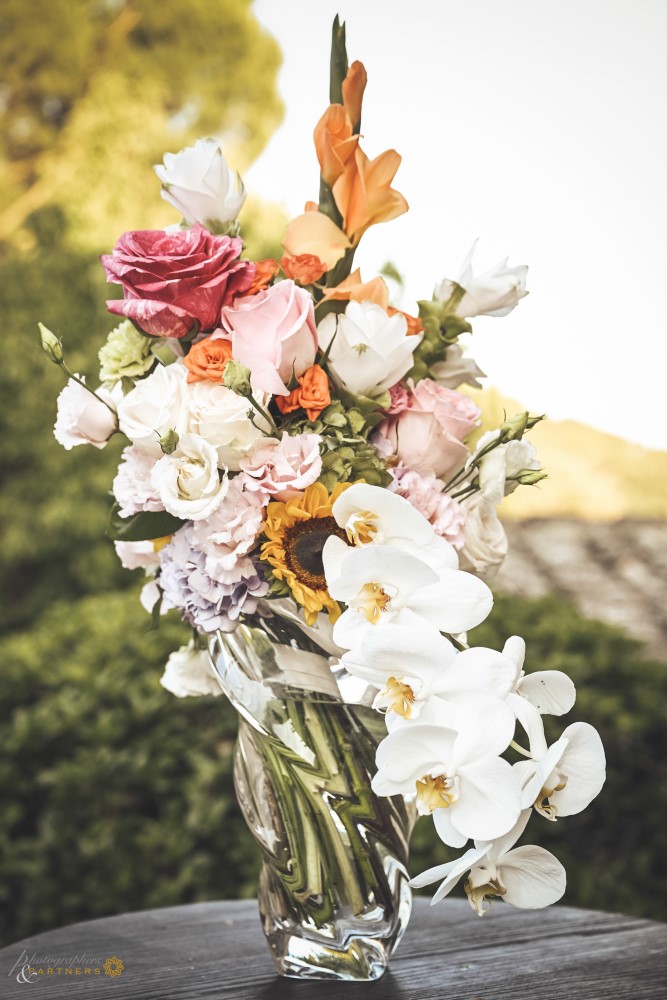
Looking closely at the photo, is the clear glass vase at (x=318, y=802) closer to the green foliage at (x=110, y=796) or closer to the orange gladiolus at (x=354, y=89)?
the orange gladiolus at (x=354, y=89)

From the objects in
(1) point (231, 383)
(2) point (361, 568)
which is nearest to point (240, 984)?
(2) point (361, 568)

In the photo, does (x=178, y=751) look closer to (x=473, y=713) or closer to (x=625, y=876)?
(x=625, y=876)

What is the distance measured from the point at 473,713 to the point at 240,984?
0.49m

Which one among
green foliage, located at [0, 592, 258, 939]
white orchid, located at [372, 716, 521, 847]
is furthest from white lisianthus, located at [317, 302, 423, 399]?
green foliage, located at [0, 592, 258, 939]

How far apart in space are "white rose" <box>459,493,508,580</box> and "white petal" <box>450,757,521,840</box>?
0.86 feet

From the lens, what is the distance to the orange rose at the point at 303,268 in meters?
0.83

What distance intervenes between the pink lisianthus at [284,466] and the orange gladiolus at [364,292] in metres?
0.15

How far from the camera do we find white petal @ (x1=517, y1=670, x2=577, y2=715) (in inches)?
27.5

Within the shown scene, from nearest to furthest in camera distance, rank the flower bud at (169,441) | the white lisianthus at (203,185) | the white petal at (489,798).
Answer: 1. the white petal at (489,798)
2. the flower bud at (169,441)
3. the white lisianthus at (203,185)

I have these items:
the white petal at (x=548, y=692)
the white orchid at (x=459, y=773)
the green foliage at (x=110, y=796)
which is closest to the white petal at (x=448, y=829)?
the white orchid at (x=459, y=773)

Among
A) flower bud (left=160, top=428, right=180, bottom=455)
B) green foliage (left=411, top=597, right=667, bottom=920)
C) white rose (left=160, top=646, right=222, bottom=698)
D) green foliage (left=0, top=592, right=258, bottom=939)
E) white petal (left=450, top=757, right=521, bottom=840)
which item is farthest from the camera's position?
green foliage (left=411, top=597, right=667, bottom=920)

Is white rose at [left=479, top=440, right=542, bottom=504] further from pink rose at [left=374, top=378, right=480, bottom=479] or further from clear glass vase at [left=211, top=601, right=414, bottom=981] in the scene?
clear glass vase at [left=211, top=601, right=414, bottom=981]

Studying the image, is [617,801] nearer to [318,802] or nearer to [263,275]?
[318,802]

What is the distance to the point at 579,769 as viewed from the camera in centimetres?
68
